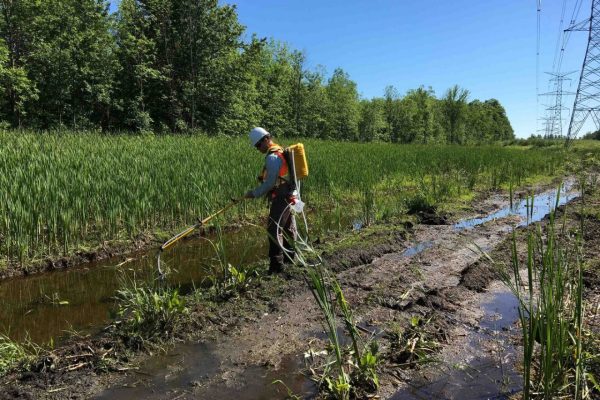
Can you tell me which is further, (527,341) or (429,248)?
(429,248)

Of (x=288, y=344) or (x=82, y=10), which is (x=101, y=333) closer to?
(x=288, y=344)

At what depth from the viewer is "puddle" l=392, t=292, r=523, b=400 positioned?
3043 mm

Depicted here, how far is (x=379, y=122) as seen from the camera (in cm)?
4659

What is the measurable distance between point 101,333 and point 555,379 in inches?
153

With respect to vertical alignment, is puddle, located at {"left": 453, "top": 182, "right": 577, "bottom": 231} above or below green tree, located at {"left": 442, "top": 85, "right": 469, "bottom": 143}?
below

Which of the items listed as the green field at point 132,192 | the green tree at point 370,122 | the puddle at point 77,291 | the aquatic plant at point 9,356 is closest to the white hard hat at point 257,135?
the puddle at point 77,291

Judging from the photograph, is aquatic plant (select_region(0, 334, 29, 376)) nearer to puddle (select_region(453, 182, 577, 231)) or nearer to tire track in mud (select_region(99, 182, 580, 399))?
tire track in mud (select_region(99, 182, 580, 399))

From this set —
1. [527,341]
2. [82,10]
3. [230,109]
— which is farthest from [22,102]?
[527,341]

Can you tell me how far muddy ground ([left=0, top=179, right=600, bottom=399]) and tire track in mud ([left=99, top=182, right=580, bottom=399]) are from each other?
1 cm

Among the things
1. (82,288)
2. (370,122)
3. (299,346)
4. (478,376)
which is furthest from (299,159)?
(370,122)

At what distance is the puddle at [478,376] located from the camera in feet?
9.98

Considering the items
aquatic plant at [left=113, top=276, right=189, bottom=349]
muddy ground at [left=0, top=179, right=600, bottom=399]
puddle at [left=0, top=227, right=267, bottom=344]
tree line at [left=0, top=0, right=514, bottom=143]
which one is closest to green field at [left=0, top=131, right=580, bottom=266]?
puddle at [left=0, top=227, right=267, bottom=344]

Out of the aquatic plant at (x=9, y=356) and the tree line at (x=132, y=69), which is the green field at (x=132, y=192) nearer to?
the aquatic plant at (x=9, y=356)

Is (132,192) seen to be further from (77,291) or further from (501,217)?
(501,217)
